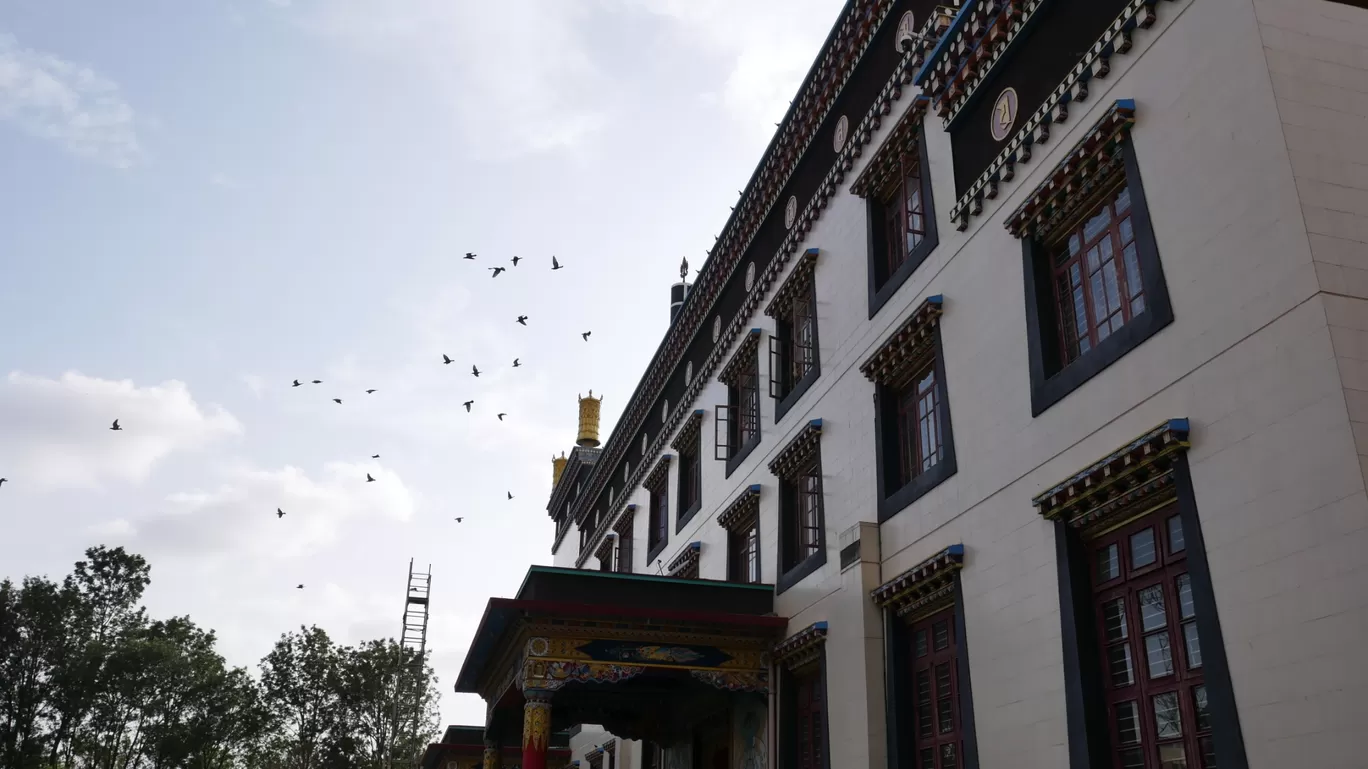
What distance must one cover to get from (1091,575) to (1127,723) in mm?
1178

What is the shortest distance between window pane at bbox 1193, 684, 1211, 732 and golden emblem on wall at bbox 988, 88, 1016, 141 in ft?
18.5

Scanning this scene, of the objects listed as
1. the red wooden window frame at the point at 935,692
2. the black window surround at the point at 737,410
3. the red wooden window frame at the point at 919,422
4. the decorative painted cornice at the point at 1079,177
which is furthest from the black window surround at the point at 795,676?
the decorative painted cornice at the point at 1079,177

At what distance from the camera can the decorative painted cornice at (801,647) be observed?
1343cm

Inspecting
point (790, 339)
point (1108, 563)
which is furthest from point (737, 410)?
point (1108, 563)

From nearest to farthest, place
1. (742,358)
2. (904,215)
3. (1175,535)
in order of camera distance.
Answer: (1175,535) < (904,215) < (742,358)

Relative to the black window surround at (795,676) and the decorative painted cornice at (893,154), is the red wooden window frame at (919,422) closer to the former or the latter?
the black window surround at (795,676)

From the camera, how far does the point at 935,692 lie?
438 inches

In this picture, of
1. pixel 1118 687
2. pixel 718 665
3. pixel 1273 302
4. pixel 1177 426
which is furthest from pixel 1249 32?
pixel 718 665

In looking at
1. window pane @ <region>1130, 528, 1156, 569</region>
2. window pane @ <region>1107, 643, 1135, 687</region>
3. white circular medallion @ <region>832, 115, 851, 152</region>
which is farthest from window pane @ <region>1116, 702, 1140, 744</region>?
white circular medallion @ <region>832, 115, 851, 152</region>

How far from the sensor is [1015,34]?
10609 mm

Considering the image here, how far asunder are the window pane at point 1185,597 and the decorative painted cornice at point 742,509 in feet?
30.1

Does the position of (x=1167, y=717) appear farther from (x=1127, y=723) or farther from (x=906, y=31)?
(x=906, y=31)

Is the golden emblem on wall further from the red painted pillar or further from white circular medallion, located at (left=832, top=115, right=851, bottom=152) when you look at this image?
the red painted pillar

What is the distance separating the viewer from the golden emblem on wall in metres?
10.8
